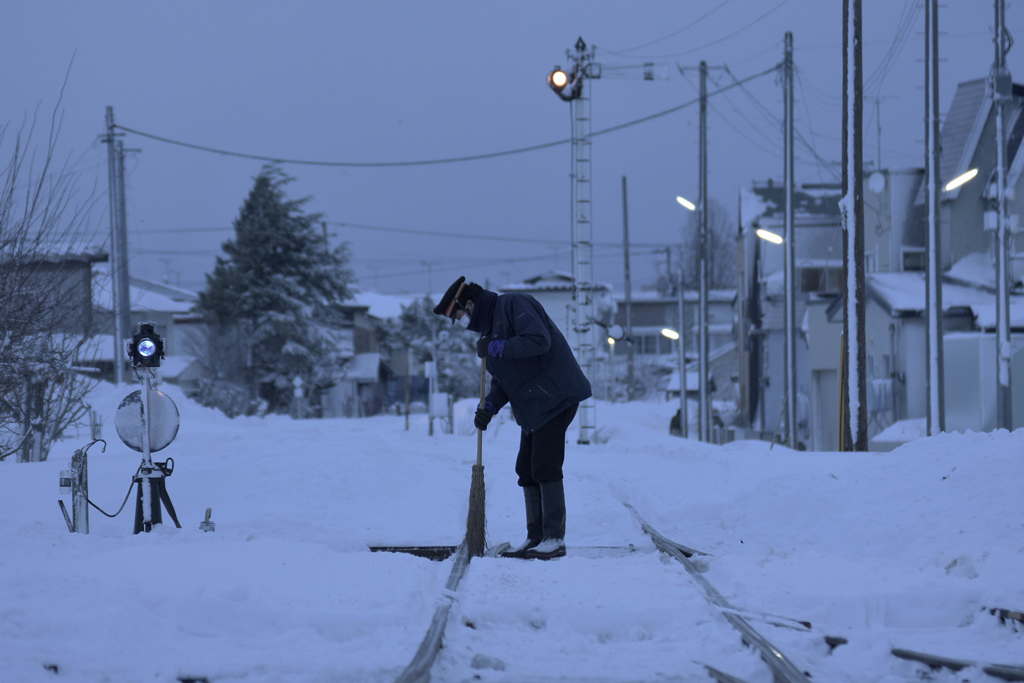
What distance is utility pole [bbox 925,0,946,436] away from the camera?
24.2 m

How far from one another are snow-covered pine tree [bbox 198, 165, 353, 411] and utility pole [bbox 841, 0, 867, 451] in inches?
1701

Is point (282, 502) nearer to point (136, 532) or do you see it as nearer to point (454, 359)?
point (136, 532)

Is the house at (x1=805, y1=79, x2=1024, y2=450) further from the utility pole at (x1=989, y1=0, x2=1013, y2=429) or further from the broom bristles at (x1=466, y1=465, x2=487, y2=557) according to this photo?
the broom bristles at (x1=466, y1=465, x2=487, y2=557)

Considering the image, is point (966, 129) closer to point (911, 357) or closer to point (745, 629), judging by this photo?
point (911, 357)

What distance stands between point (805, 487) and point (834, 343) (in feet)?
100

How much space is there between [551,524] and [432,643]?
319cm

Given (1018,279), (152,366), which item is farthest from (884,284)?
(152,366)

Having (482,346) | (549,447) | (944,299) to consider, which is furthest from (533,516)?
(944,299)

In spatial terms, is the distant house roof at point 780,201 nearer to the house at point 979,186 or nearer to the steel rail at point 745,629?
the house at point 979,186

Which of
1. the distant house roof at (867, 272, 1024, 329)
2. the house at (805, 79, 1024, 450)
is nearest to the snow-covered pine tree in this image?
the house at (805, 79, 1024, 450)

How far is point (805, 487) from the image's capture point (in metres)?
9.97

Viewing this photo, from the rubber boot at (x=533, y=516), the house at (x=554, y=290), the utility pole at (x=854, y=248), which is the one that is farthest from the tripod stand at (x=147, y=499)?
the house at (x=554, y=290)

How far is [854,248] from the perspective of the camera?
20500mm

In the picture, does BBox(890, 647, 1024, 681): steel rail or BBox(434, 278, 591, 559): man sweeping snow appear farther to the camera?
BBox(434, 278, 591, 559): man sweeping snow
